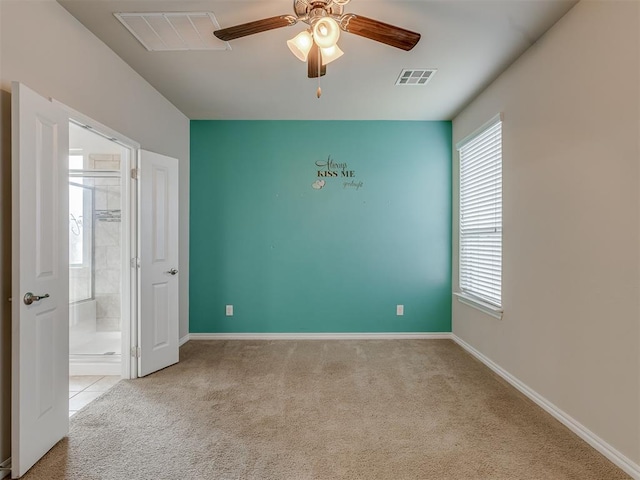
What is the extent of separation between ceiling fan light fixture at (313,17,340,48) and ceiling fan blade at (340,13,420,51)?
0.11 metres

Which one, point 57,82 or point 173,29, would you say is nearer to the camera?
point 57,82

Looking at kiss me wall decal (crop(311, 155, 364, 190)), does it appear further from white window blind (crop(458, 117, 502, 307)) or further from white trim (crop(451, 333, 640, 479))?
white trim (crop(451, 333, 640, 479))

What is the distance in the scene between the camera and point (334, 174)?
4293 mm

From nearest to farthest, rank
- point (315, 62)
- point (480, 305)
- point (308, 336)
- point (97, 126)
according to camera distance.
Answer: point (315, 62)
point (97, 126)
point (480, 305)
point (308, 336)

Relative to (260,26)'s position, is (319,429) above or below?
below

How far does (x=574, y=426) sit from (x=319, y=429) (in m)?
1.66

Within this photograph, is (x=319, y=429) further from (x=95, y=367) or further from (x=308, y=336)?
(x=95, y=367)

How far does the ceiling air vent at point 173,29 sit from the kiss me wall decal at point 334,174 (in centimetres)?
192

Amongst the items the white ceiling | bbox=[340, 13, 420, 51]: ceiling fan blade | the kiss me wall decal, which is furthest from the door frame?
bbox=[340, 13, 420, 51]: ceiling fan blade

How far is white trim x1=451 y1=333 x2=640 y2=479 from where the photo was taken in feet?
5.98

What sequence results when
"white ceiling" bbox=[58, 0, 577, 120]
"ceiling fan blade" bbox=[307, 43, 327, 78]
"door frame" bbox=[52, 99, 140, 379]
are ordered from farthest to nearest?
"door frame" bbox=[52, 99, 140, 379] < "white ceiling" bbox=[58, 0, 577, 120] < "ceiling fan blade" bbox=[307, 43, 327, 78]

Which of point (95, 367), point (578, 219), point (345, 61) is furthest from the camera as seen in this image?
point (95, 367)

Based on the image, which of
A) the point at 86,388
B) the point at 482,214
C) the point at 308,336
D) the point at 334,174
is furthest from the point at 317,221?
the point at 86,388

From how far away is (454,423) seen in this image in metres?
2.33
